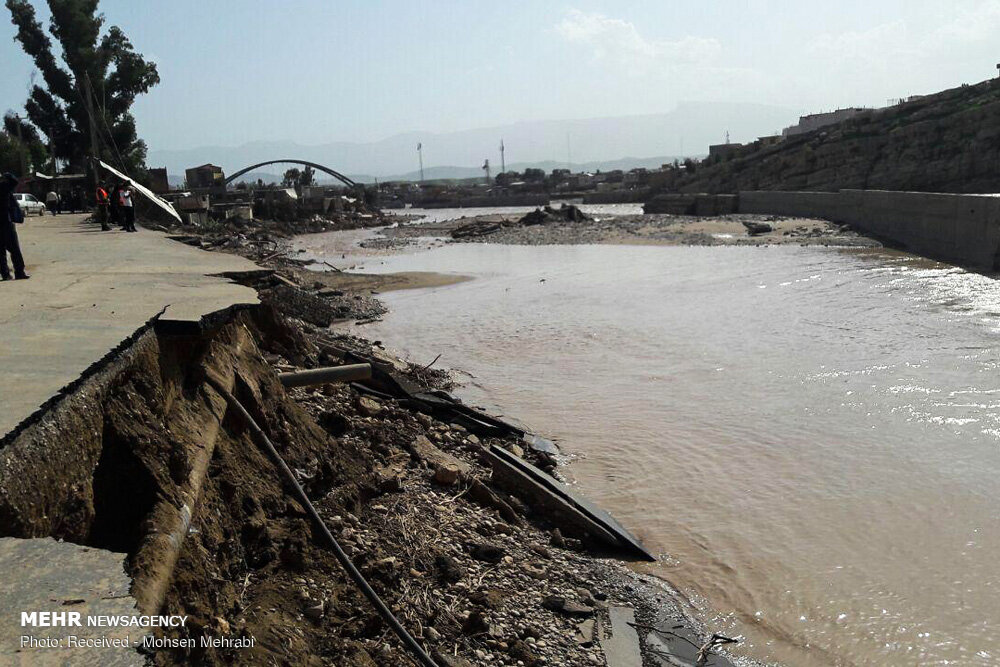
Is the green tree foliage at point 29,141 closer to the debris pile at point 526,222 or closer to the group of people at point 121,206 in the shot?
the debris pile at point 526,222

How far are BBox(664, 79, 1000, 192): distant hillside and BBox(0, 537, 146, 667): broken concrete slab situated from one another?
40.9 m

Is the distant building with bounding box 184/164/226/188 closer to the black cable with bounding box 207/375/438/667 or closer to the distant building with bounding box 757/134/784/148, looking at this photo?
the distant building with bounding box 757/134/784/148

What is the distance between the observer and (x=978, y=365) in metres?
11.6

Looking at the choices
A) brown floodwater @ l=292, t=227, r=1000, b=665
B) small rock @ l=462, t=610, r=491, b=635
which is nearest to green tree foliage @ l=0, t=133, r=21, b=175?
brown floodwater @ l=292, t=227, r=1000, b=665

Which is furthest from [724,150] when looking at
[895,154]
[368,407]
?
[368,407]

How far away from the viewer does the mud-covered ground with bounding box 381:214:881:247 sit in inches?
1217

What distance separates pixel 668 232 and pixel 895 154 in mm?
16127

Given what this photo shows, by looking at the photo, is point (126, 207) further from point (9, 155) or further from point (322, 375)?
point (9, 155)

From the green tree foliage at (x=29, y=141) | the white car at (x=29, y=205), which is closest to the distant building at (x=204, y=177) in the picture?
the green tree foliage at (x=29, y=141)

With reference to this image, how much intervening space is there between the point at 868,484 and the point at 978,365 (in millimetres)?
5423

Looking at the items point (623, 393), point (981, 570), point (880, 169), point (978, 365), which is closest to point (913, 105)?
point (880, 169)

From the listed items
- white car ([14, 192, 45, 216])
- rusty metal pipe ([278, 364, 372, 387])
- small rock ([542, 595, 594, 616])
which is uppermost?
white car ([14, 192, 45, 216])

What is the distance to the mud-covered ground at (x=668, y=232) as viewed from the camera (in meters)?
30.9

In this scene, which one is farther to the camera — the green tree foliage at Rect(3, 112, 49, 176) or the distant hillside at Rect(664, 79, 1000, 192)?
the green tree foliage at Rect(3, 112, 49, 176)
